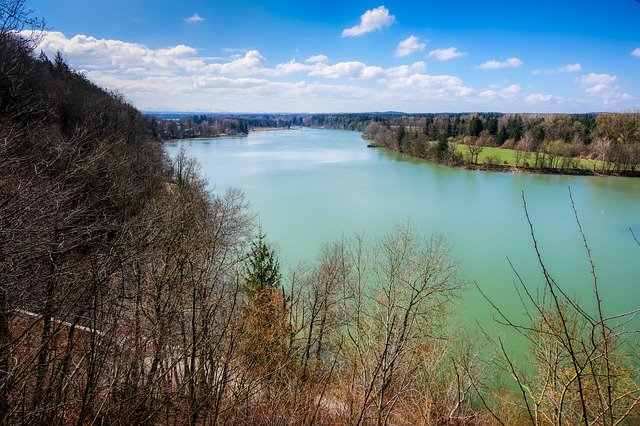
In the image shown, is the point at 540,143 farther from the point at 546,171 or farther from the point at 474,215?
the point at 474,215

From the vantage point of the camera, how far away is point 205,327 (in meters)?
2.13

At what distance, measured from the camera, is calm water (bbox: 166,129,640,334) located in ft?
47.0

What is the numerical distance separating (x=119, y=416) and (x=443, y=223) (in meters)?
19.9

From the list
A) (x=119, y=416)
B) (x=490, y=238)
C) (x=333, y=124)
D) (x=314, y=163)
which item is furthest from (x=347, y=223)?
(x=333, y=124)

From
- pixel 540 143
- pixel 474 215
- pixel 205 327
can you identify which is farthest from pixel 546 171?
pixel 205 327

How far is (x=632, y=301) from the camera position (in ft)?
41.6

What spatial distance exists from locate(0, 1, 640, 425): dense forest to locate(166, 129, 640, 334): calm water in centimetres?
219

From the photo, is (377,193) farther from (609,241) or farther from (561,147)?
(561,147)

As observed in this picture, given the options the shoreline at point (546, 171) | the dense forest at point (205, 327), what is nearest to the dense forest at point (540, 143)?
the shoreline at point (546, 171)

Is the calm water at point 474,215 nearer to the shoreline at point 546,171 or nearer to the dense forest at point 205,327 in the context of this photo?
the shoreline at point 546,171

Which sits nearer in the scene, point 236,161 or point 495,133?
point 236,161

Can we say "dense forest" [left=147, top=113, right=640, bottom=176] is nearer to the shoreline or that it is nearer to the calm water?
the shoreline

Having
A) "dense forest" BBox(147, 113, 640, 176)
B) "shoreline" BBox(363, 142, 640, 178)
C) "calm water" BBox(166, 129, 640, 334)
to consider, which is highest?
"dense forest" BBox(147, 113, 640, 176)

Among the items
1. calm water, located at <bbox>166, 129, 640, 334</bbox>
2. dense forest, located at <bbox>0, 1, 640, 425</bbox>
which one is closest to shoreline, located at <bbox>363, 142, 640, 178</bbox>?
calm water, located at <bbox>166, 129, 640, 334</bbox>
